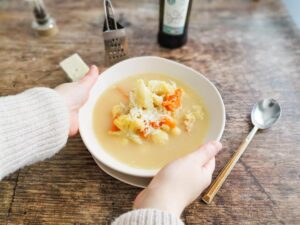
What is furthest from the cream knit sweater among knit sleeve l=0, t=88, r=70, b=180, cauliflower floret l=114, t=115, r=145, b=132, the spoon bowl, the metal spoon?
the spoon bowl

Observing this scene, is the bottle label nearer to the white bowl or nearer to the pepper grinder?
the white bowl

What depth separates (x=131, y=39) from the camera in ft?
3.10

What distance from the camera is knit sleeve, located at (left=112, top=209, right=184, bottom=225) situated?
1.64 ft

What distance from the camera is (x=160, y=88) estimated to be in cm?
74

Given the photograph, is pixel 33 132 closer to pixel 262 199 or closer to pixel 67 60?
pixel 67 60

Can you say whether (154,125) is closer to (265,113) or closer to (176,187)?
(176,187)

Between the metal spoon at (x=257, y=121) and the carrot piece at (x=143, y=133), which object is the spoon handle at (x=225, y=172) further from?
the carrot piece at (x=143, y=133)

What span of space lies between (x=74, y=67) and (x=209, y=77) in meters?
0.36

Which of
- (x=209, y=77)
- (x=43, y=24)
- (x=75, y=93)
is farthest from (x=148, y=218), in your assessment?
(x=43, y=24)

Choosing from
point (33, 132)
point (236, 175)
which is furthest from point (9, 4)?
point (236, 175)

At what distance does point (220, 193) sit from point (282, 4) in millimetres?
742

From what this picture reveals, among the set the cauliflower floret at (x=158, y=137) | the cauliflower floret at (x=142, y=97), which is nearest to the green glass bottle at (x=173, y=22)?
the cauliflower floret at (x=142, y=97)

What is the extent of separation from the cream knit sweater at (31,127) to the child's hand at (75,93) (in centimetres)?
3

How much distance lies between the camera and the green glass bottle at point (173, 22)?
2.67 ft
